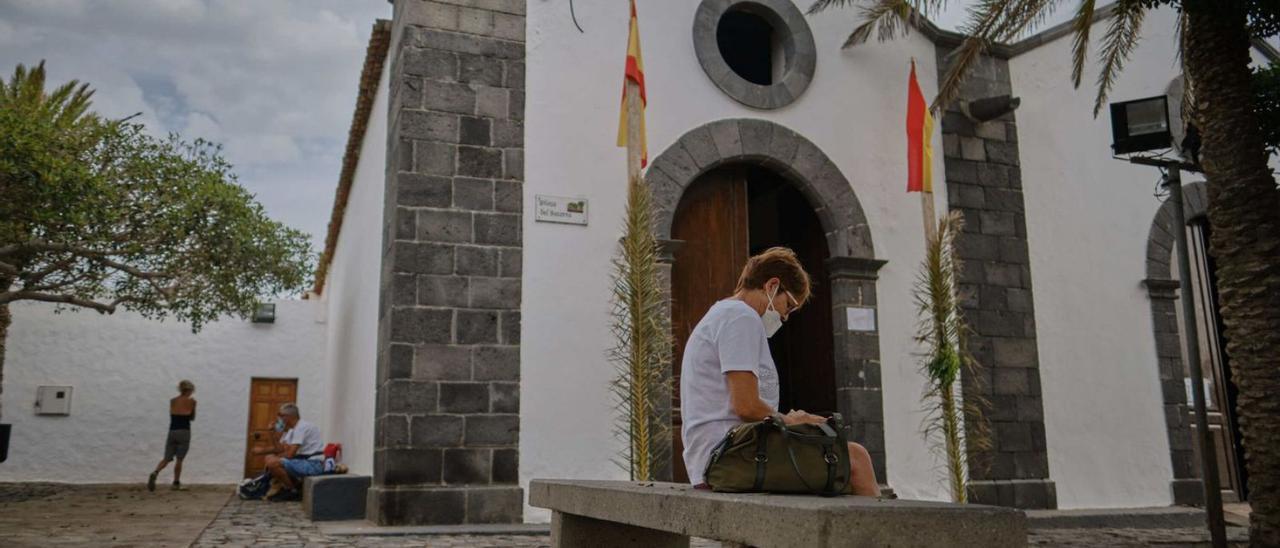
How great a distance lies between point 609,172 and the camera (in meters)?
7.80

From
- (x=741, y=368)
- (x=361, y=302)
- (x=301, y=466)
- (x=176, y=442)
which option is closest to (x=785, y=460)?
(x=741, y=368)

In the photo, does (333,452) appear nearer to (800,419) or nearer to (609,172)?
(609,172)

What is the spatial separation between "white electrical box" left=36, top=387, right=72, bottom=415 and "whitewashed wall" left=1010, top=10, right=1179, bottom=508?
1443 centimetres

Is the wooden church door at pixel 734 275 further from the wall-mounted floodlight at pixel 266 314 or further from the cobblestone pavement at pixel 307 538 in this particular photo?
the wall-mounted floodlight at pixel 266 314

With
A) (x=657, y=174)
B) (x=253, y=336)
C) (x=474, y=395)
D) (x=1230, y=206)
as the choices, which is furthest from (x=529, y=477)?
(x=253, y=336)

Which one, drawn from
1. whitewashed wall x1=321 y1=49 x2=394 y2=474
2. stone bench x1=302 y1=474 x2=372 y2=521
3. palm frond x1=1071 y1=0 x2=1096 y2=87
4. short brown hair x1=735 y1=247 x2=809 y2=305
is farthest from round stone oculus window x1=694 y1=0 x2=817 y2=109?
short brown hair x1=735 y1=247 x2=809 y2=305

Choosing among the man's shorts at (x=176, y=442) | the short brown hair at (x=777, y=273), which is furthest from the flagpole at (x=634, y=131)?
the man's shorts at (x=176, y=442)

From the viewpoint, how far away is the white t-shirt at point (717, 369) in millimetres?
3275

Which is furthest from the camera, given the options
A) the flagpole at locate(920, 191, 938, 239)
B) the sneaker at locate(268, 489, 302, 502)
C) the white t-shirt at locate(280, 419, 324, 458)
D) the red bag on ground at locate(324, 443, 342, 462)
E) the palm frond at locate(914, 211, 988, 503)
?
the white t-shirt at locate(280, 419, 324, 458)

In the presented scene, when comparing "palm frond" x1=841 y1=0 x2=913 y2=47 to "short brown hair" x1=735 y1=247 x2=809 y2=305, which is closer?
"short brown hair" x1=735 y1=247 x2=809 y2=305

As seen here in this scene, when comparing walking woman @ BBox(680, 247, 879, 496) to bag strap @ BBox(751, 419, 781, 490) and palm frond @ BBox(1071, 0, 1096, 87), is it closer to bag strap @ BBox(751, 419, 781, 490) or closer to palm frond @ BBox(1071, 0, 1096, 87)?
bag strap @ BBox(751, 419, 781, 490)

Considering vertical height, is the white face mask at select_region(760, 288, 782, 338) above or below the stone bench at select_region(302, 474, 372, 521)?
above

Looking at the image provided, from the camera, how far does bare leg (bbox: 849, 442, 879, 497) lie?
10.8 ft

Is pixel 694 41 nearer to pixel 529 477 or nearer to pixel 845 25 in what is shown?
pixel 845 25
